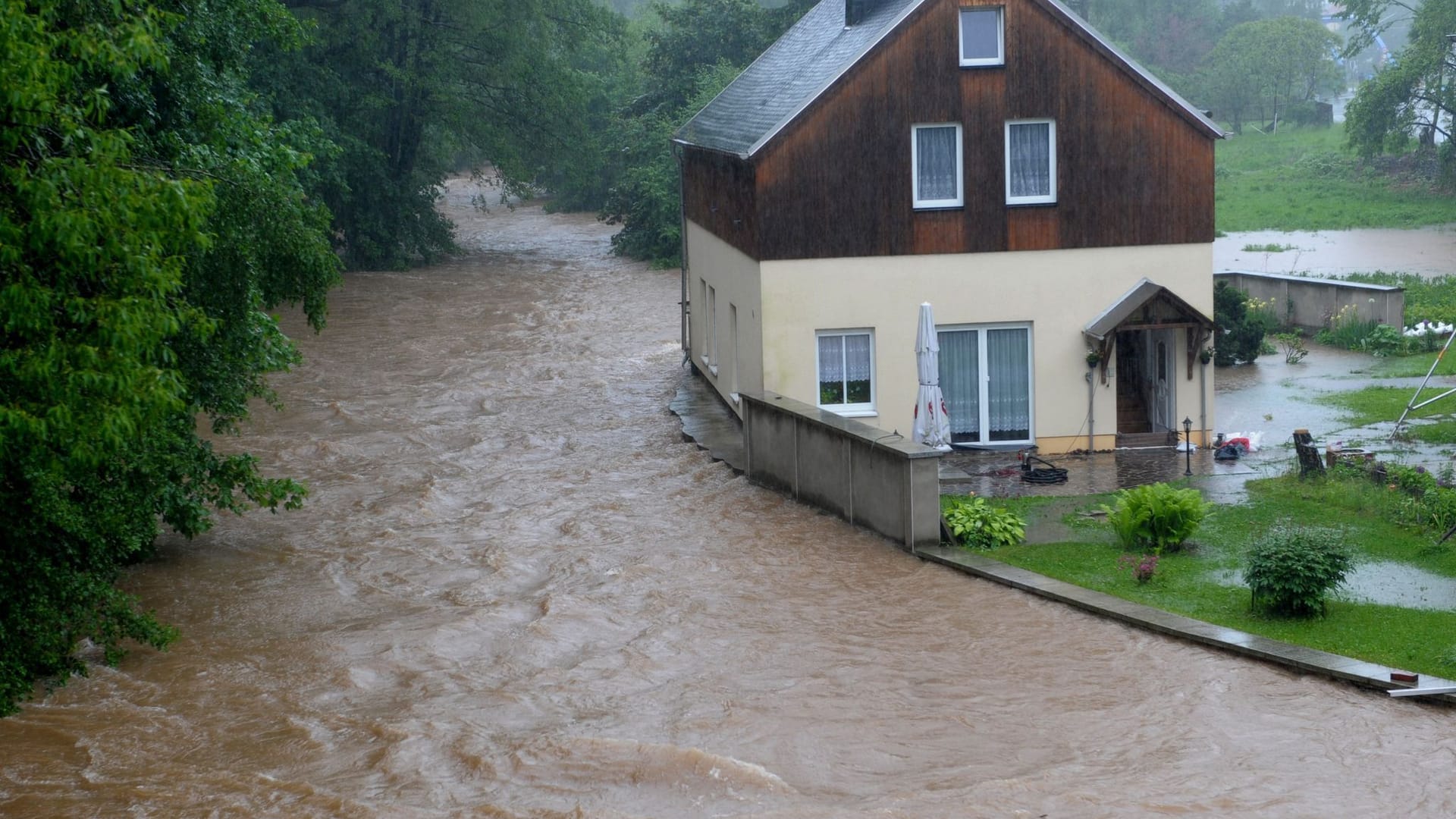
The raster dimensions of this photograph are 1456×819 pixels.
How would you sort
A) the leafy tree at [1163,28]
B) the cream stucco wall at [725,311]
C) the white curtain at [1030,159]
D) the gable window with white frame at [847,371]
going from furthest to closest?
the leafy tree at [1163,28] < the cream stucco wall at [725,311] < the gable window with white frame at [847,371] < the white curtain at [1030,159]

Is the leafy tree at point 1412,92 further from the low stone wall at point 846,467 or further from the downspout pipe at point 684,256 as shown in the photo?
the low stone wall at point 846,467

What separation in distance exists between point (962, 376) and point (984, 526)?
557cm

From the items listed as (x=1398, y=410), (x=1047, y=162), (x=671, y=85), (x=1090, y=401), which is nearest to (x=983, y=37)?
(x=1047, y=162)

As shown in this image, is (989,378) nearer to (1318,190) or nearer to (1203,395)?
(1203,395)

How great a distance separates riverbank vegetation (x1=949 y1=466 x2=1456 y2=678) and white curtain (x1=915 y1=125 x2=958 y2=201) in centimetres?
517

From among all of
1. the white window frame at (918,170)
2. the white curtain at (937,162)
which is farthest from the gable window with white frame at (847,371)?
the white curtain at (937,162)

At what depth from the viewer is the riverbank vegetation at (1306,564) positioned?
12.7 meters

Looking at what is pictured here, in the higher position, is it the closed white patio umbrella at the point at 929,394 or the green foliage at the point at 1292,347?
the closed white patio umbrella at the point at 929,394

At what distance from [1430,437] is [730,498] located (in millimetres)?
9714

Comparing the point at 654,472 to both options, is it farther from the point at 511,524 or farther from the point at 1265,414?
the point at 1265,414

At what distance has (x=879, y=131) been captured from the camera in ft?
69.5

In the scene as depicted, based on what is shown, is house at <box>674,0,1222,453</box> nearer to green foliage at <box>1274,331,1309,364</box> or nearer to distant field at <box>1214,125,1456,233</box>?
green foliage at <box>1274,331,1309,364</box>

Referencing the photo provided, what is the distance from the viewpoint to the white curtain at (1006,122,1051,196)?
2139cm

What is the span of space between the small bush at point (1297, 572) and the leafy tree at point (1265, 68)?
7656 centimetres
